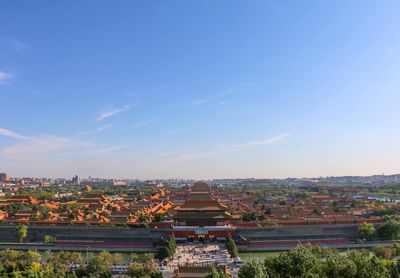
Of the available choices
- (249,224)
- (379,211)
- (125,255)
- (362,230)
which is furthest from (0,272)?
(379,211)

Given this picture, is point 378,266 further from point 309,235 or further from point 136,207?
point 136,207

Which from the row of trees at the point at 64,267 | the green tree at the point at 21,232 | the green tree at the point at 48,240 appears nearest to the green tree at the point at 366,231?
the row of trees at the point at 64,267

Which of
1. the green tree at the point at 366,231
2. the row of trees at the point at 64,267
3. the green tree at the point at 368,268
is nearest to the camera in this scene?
the green tree at the point at 368,268

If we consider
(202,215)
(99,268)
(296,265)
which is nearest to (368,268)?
(296,265)

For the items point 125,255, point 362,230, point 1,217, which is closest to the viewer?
point 125,255

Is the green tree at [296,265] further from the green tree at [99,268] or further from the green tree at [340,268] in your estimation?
the green tree at [99,268]

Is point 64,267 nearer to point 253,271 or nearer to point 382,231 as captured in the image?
point 253,271
